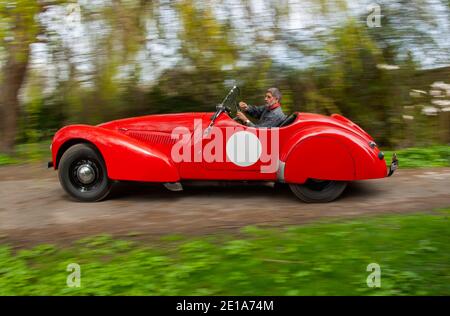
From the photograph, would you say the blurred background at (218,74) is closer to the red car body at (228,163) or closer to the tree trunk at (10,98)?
the tree trunk at (10,98)

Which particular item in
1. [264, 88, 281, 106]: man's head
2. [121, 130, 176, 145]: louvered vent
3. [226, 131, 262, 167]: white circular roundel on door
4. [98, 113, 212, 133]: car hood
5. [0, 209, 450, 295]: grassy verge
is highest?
[264, 88, 281, 106]: man's head

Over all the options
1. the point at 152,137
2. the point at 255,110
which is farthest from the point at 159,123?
the point at 255,110

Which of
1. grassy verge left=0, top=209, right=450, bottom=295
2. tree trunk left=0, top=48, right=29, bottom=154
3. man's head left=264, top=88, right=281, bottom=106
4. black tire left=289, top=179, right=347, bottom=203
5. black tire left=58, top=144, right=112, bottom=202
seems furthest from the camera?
tree trunk left=0, top=48, right=29, bottom=154

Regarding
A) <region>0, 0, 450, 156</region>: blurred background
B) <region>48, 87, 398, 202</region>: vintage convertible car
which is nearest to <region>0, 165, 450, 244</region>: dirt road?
<region>48, 87, 398, 202</region>: vintage convertible car

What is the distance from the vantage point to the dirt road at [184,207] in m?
5.40

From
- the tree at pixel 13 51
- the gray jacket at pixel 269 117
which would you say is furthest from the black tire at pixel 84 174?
the tree at pixel 13 51

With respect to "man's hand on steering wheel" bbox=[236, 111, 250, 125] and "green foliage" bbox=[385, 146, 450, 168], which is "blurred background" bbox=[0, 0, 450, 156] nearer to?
"green foliage" bbox=[385, 146, 450, 168]

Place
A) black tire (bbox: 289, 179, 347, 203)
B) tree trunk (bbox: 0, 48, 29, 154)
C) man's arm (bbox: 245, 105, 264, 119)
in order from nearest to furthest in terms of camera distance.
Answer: black tire (bbox: 289, 179, 347, 203)
man's arm (bbox: 245, 105, 264, 119)
tree trunk (bbox: 0, 48, 29, 154)

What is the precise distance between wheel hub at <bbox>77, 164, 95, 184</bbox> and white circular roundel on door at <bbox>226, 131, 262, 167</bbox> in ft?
5.45

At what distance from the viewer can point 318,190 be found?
6.32 meters

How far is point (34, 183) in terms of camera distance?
25.2 ft

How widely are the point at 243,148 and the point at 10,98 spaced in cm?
550

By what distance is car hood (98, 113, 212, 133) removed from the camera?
21.2 ft
